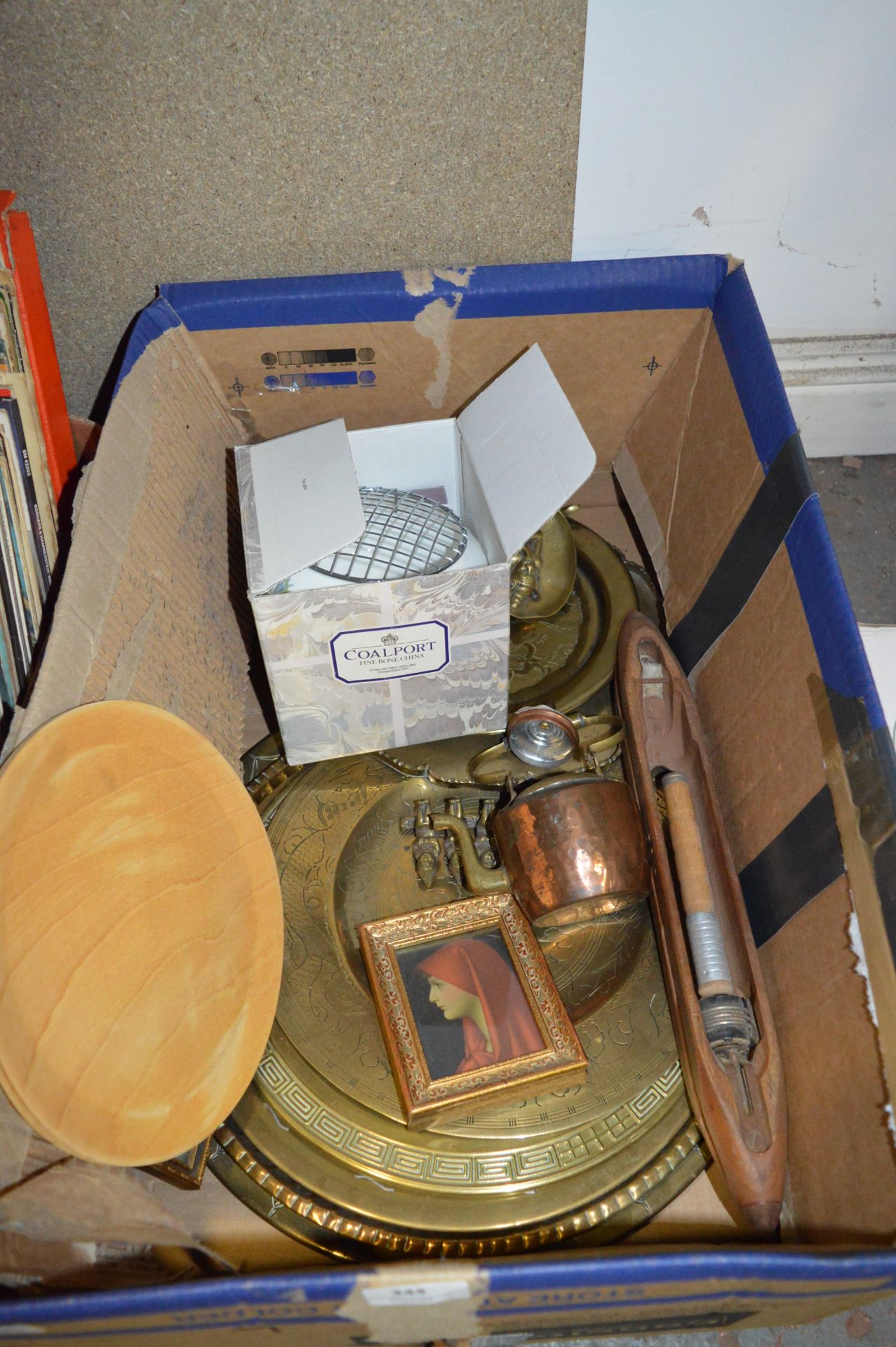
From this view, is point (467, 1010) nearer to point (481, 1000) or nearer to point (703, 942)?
point (481, 1000)

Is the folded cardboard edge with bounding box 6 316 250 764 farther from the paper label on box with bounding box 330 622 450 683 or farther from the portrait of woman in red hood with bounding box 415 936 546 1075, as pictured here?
the portrait of woman in red hood with bounding box 415 936 546 1075

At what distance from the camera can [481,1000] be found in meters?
0.69

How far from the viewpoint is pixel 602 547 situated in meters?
1.00

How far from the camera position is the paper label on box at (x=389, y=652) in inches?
28.0

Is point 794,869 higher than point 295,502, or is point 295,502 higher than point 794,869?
point 295,502

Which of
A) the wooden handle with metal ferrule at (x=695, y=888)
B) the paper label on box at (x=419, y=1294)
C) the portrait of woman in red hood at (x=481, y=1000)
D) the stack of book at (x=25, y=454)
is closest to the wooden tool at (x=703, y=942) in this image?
the wooden handle with metal ferrule at (x=695, y=888)

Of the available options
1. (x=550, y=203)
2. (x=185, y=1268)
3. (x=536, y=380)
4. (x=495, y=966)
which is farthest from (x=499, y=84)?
(x=185, y=1268)

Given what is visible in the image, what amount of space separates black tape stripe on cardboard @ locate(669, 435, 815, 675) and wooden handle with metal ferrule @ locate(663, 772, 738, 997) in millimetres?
170

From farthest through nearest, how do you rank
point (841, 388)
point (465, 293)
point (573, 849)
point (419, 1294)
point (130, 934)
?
1. point (841, 388)
2. point (465, 293)
3. point (573, 849)
4. point (130, 934)
5. point (419, 1294)

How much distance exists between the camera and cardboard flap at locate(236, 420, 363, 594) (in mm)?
676

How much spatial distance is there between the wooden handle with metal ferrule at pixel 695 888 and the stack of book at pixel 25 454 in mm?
497

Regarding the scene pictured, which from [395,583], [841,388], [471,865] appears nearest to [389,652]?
[395,583]

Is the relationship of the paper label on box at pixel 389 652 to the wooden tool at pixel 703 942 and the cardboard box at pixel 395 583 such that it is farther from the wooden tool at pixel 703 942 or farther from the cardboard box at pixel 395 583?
the wooden tool at pixel 703 942

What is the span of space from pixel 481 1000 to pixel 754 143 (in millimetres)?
823
